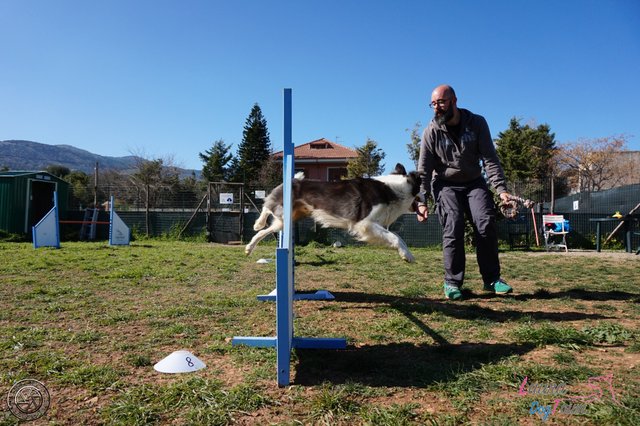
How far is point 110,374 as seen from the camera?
89.2 inches

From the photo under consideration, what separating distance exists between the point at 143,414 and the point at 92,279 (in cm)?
454

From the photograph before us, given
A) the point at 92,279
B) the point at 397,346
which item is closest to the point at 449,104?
the point at 397,346

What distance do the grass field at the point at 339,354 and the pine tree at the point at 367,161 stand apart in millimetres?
30302

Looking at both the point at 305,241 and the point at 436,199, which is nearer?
the point at 436,199

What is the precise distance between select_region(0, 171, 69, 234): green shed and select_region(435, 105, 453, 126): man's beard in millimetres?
17261

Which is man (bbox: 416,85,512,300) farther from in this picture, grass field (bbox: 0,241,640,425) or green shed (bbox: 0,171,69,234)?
green shed (bbox: 0,171,69,234)

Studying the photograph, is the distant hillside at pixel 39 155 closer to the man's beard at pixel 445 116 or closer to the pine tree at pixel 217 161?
the pine tree at pixel 217 161

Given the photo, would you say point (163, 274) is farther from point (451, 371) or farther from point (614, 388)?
point (614, 388)

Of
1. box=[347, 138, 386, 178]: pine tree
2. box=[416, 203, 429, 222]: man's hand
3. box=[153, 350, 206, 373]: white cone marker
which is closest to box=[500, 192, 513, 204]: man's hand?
box=[416, 203, 429, 222]: man's hand

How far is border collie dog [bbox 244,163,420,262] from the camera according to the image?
4.64 m

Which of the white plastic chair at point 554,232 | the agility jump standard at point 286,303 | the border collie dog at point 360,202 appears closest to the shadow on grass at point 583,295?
the border collie dog at point 360,202

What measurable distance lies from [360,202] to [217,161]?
4333cm

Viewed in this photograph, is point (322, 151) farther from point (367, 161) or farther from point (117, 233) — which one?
point (117, 233)

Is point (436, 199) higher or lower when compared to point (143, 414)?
higher
